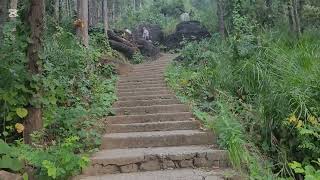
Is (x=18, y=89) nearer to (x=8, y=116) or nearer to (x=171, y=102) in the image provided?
(x=8, y=116)

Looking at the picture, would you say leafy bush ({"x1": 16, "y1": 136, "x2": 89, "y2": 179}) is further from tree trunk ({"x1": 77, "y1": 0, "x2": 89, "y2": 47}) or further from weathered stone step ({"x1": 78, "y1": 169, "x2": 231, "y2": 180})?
tree trunk ({"x1": 77, "y1": 0, "x2": 89, "y2": 47})

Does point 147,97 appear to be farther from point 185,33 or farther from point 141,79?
point 185,33

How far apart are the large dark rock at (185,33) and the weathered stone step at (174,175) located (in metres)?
17.7

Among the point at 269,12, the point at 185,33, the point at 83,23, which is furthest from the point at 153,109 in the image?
the point at 185,33

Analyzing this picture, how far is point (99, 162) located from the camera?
468cm

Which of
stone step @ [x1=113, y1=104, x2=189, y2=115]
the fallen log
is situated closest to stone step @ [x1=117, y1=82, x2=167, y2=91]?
stone step @ [x1=113, y1=104, x2=189, y2=115]

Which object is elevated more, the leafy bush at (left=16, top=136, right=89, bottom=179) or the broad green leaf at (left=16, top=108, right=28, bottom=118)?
the broad green leaf at (left=16, top=108, right=28, bottom=118)

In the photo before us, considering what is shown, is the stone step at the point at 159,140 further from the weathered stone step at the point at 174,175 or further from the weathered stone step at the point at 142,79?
the weathered stone step at the point at 142,79

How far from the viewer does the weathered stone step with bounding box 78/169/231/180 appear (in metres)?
4.27

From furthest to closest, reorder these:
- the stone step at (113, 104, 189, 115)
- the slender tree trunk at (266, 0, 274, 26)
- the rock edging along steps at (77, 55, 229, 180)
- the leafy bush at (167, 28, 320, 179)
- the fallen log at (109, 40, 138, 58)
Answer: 1. the fallen log at (109, 40, 138, 58)
2. the slender tree trunk at (266, 0, 274, 26)
3. the stone step at (113, 104, 189, 115)
4. the rock edging along steps at (77, 55, 229, 180)
5. the leafy bush at (167, 28, 320, 179)

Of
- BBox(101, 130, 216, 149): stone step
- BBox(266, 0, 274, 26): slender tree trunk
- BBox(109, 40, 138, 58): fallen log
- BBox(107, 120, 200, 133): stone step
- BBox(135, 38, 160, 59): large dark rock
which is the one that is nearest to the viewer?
BBox(101, 130, 216, 149): stone step

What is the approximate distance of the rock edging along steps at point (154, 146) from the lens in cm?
464

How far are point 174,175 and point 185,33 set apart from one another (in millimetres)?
18877

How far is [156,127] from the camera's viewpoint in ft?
20.1
